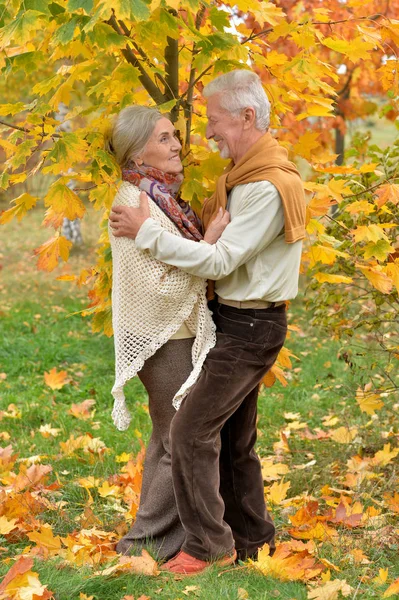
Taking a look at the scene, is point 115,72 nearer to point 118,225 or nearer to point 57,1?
point 57,1

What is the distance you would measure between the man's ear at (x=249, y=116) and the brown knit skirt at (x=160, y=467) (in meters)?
0.85

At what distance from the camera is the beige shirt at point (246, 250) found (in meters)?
2.96

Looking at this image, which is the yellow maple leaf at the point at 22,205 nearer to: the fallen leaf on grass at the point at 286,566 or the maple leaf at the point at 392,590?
the fallen leaf on grass at the point at 286,566

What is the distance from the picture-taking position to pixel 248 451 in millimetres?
3453

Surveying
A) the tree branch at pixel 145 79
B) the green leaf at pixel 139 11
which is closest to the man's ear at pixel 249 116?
the tree branch at pixel 145 79

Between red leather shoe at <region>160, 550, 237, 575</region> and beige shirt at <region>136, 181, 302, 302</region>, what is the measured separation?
1010 millimetres

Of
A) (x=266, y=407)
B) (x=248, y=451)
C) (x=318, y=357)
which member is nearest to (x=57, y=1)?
(x=248, y=451)

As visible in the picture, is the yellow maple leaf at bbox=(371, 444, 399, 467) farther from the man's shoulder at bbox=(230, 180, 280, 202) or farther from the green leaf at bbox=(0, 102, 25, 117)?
the green leaf at bbox=(0, 102, 25, 117)

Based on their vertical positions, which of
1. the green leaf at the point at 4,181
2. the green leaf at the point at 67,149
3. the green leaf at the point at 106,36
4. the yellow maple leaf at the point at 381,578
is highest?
the green leaf at the point at 106,36

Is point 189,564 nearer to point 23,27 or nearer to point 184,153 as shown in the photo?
point 184,153

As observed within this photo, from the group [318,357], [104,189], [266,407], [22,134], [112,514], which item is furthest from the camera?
[318,357]

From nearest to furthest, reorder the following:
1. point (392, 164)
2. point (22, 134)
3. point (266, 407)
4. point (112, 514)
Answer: point (22, 134)
point (112, 514)
point (392, 164)
point (266, 407)

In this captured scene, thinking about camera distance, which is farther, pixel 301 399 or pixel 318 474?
pixel 301 399

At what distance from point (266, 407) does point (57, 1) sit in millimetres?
3561
